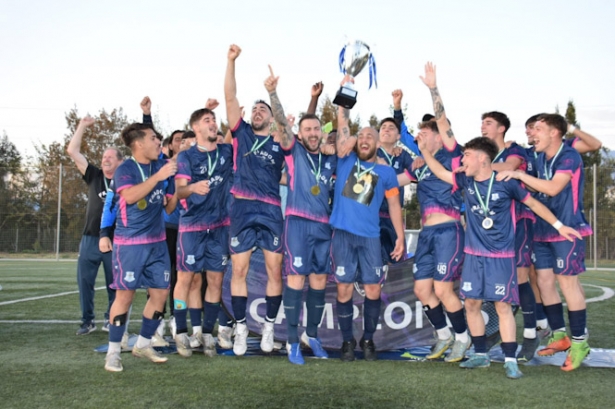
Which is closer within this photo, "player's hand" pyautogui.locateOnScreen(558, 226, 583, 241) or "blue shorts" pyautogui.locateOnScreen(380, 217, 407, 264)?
"player's hand" pyautogui.locateOnScreen(558, 226, 583, 241)

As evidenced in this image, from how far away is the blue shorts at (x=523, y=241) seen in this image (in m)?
5.95

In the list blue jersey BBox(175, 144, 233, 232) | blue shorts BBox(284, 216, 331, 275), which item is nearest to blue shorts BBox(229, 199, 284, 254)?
blue shorts BBox(284, 216, 331, 275)

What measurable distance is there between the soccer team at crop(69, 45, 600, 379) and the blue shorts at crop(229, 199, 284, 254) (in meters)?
0.01

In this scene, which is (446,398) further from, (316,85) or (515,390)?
(316,85)

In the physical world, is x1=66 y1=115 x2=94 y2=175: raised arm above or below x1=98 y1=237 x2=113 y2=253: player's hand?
above

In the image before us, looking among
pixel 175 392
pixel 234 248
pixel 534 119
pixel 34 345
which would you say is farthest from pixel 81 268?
pixel 534 119

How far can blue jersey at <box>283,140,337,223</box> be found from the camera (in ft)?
19.6

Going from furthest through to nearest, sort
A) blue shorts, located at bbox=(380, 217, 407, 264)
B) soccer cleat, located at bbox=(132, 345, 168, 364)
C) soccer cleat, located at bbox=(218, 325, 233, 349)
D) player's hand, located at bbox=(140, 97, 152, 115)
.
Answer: player's hand, located at bbox=(140, 97, 152, 115), blue shorts, located at bbox=(380, 217, 407, 264), soccer cleat, located at bbox=(218, 325, 233, 349), soccer cleat, located at bbox=(132, 345, 168, 364)

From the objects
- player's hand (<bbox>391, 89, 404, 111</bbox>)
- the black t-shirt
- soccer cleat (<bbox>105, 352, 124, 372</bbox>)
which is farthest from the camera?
the black t-shirt

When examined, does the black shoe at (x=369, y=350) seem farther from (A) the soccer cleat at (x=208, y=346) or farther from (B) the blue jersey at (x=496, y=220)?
(A) the soccer cleat at (x=208, y=346)

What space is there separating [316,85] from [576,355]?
3.62 meters

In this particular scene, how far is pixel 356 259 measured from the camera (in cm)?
590

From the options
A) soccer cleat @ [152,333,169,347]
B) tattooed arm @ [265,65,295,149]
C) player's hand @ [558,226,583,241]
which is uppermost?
tattooed arm @ [265,65,295,149]

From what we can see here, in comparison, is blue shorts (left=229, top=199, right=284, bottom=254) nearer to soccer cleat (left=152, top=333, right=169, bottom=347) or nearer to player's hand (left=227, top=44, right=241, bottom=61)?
soccer cleat (left=152, top=333, right=169, bottom=347)
